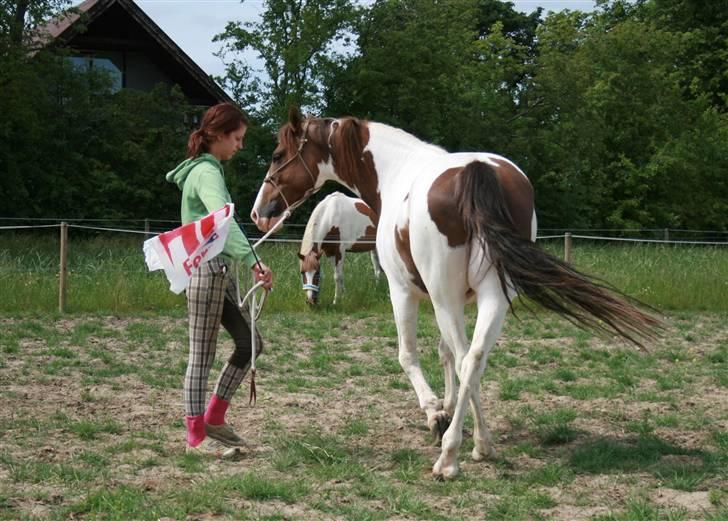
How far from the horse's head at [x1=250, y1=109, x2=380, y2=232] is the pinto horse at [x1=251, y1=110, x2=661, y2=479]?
0.25m

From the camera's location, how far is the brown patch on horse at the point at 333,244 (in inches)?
513

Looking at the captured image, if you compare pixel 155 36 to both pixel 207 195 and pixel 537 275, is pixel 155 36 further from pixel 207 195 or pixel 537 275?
pixel 537 275

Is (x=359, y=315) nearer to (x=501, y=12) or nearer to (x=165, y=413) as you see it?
(x=165, y=413)

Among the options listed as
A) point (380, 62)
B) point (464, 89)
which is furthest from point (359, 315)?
point (464, 89)

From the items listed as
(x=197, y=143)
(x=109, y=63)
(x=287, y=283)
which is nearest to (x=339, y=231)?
(x=287, y=283)

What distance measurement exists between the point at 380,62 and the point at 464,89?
15.6ft

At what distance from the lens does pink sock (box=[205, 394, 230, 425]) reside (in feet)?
16.3

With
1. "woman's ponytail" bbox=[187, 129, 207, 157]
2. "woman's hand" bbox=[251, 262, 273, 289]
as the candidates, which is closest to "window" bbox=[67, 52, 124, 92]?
"woman's ponytail" bbox=[187, 129, 207, 157]

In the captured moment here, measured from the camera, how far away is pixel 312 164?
228 inches

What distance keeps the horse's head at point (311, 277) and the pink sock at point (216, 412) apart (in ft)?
22.8

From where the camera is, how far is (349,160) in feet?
18.6

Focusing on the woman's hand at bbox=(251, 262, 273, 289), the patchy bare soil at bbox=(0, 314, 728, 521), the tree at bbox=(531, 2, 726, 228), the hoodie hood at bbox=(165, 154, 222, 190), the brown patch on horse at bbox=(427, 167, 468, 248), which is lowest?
the patchy bare soil at bbox=(0, 314, 728, 521)

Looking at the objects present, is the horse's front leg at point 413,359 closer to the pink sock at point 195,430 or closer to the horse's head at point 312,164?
the horse's head at point 312,164

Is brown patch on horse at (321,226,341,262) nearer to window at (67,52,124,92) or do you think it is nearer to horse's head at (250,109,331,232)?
horse's head at (250,109,331,232)
